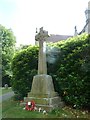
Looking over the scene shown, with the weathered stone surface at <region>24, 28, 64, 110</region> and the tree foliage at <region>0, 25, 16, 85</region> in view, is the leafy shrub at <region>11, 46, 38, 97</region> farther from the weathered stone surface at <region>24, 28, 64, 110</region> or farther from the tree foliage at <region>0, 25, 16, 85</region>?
the tree foliage at <region>0, 25, 16, 85</region>

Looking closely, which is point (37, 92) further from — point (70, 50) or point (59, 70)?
point (70, 50)

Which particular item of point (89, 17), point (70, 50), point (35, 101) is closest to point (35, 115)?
point (35, 101)

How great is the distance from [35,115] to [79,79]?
2847 mm

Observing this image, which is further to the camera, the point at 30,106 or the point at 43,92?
the point at 43,92

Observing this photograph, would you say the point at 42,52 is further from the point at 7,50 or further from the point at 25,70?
the point at 7,50

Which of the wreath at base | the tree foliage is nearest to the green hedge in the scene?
the wreath at base

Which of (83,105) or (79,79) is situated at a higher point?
(79,79)

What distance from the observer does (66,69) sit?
37.2ft

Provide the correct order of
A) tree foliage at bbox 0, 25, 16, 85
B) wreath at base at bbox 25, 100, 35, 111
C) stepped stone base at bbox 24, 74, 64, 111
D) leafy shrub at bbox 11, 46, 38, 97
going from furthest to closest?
tree foliage at bbox 0, 25, 16, 85, leafy shrub at bbox 11, 46, 38, 97, stepped stone base at bbox 24, 74, 64, 111, wreath at base at bbox 25, 100, 35, 111

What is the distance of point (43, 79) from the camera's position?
10.9 m

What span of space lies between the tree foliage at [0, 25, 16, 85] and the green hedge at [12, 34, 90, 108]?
1800cm

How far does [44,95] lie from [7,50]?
81.5 feet

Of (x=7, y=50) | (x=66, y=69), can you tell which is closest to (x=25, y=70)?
(x=66, y=69)

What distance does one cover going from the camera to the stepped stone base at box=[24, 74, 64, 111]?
1029 cm
